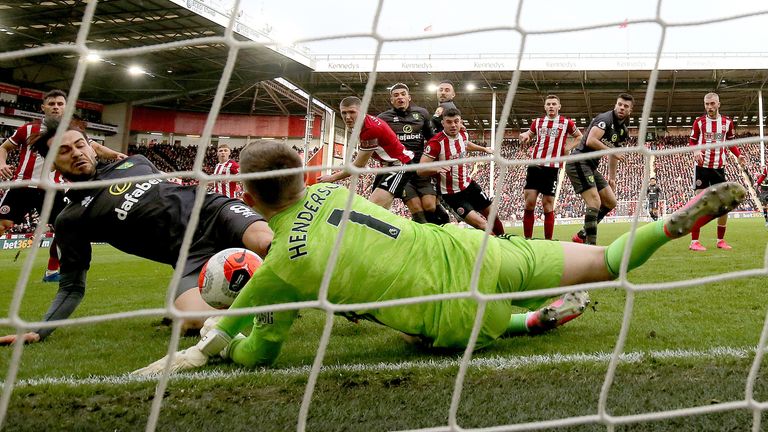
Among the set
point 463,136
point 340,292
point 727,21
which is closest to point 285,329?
point 340,292

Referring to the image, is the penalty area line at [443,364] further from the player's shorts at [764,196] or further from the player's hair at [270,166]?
the player's shorts at [764,196]

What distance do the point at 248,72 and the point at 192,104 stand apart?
833 centimetres

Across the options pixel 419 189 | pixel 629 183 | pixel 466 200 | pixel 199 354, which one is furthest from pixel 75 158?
pixel 629 183

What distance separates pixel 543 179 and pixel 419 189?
1554 mm

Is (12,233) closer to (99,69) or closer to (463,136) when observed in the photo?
(99,69)

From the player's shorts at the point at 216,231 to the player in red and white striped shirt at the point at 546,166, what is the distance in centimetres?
385

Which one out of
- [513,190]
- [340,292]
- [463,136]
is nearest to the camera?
[340,292]

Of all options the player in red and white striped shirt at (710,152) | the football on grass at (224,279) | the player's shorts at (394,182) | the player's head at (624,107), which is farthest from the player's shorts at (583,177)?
the football on grass at (224,279)

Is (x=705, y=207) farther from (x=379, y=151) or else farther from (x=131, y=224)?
(x=379, y=151)

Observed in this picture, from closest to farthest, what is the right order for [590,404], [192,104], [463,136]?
[590,404] → [463,136] → [192,104]

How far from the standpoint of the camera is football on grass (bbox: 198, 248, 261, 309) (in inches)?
107

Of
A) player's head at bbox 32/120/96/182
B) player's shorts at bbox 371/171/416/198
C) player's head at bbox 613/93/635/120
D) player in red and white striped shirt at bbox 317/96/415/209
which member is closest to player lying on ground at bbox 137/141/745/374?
player's head at bbox 32/120/96/182

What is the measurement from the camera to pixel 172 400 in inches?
74.4

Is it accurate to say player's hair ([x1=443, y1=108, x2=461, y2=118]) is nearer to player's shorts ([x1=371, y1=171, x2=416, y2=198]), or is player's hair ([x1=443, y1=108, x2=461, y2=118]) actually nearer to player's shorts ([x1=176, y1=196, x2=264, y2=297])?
player's shorts ([x1=371, y1=171, x2=416, y2=198])
